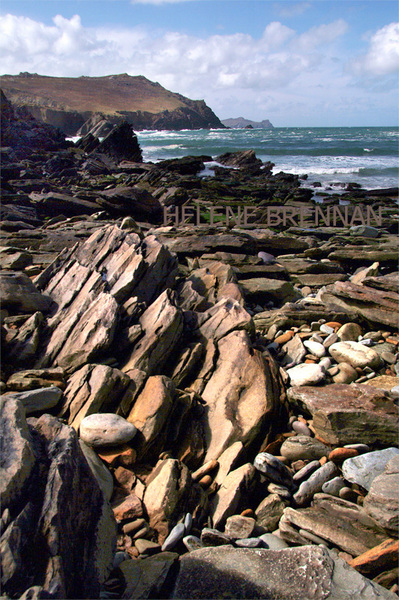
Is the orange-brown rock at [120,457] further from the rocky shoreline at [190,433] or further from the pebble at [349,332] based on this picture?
the pebble at [349,332]

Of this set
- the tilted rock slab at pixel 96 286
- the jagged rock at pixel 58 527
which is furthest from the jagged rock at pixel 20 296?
the jagged rock at pixel 58 527

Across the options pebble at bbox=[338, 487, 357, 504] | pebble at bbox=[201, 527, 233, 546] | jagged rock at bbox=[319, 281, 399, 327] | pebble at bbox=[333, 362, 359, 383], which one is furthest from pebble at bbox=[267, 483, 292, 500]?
jagged rock at bbox=[319, 281, 399, 327]

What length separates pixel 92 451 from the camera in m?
3.98

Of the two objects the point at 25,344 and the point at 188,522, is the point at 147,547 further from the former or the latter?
the point at 25,344

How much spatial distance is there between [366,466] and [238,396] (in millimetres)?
1631

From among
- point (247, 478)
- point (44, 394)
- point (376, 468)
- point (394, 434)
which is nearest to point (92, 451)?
point (44, 394)

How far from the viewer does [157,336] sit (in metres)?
5.46

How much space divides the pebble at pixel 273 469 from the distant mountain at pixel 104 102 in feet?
373

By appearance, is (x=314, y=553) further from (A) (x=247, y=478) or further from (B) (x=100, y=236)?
(B) (x=100, y=236)

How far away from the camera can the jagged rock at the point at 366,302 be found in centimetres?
736

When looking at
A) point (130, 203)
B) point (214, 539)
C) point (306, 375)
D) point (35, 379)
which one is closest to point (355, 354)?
point (306, 375)

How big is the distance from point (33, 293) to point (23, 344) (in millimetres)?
1138

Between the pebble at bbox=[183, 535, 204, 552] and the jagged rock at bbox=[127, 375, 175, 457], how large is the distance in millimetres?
1040

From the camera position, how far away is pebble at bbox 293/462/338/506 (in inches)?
157
